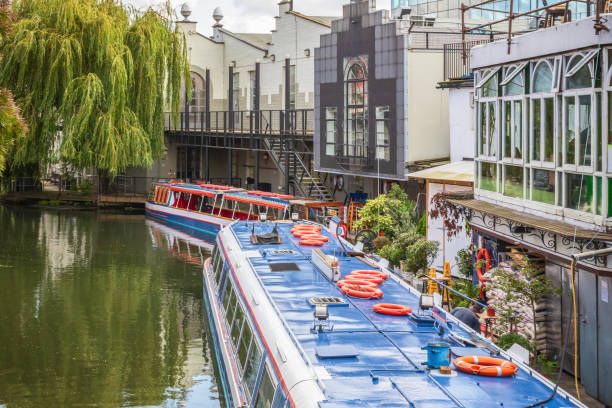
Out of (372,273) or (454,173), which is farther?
(454,173)

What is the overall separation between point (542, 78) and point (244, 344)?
5.85 meters

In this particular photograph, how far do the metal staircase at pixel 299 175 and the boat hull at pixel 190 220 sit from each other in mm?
3760

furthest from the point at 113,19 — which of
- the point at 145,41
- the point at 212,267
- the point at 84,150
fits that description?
the point at 212,267

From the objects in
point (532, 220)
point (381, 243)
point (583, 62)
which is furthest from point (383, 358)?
point (381, 243)

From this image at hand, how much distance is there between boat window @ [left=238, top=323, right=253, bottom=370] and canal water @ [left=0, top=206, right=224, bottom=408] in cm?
140

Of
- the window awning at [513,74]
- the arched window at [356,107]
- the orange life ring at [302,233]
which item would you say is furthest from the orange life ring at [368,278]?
the arched window at [356,107]

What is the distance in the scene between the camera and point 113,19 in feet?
119

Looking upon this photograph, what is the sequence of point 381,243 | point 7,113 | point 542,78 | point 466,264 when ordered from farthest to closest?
point 381,243, point 466,264, point 7,113, point 542,78

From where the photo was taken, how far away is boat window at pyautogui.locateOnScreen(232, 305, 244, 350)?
43.7ft

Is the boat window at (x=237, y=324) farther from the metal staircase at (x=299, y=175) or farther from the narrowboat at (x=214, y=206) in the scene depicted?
the metal staircase at (x=299, y=175)

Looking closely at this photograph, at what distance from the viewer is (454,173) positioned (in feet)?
69.5

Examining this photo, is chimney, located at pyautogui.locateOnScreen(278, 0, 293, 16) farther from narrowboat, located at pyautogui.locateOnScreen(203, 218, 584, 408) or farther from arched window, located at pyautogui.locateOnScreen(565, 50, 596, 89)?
arched window, located at pyautogui.locateOnScreen(565, 50, 596, 89)

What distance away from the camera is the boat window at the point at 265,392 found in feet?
31.2

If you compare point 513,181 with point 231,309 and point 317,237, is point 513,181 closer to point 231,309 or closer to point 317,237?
point 231,309
